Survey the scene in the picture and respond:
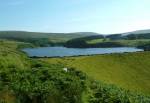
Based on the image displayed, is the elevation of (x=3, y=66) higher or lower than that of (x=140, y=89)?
higher

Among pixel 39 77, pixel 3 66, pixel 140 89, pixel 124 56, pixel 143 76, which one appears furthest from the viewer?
pixel 124 56

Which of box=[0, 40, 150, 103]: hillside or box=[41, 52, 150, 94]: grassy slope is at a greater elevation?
box=[0, 40, 150, 103]: hillside

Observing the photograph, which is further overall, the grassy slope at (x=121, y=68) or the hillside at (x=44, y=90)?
the grassy slope at (x=121, y=68)

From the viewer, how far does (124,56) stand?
97.9 metres

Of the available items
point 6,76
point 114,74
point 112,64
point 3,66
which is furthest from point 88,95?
point 112,64

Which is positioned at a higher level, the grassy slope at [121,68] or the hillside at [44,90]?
the hillside at [44,90]

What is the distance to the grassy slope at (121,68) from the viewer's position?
71794 mm

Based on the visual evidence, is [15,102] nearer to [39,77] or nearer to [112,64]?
[39,77]

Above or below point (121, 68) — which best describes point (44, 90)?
above

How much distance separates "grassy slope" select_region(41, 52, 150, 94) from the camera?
71.8 meters

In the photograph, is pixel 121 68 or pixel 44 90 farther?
pixel 121 68

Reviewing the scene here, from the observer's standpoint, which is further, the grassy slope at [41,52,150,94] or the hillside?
the grassy slope at [41,52,150,94]

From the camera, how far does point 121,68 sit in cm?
8488

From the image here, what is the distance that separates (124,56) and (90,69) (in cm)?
2072
